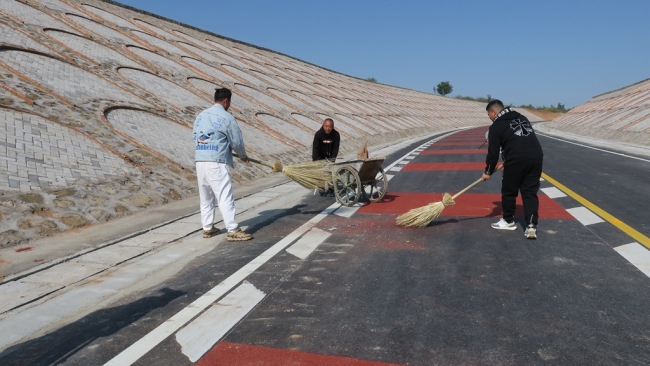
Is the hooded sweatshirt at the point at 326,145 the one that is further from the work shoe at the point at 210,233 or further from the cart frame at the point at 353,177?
the work shoe at the point at 210,233

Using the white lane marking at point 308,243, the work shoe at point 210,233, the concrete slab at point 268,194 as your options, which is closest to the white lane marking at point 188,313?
the white lane marking at point 308,243

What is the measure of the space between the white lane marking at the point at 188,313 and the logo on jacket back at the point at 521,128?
A: 348 cm

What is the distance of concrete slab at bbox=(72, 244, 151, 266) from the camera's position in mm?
5227

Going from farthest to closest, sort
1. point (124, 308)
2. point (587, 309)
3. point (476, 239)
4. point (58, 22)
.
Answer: point (58, 22)
point (476, 239)
point (124, 308)
point (587, 309)

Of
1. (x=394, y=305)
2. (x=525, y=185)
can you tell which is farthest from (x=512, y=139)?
(x=394, y=305)

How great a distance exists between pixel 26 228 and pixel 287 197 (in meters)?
4.84

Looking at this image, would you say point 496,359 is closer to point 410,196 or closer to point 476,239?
→ point 476,239

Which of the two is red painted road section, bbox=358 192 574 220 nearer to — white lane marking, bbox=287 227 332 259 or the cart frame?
the cart frame

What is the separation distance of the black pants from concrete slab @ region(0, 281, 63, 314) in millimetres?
5608

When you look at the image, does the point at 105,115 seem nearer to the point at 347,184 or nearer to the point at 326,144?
the point at 326,144

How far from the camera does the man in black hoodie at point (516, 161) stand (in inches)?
229

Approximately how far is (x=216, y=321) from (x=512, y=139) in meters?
4.62

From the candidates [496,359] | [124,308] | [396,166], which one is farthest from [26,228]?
[396,166]

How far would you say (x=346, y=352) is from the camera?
3.03 metres
